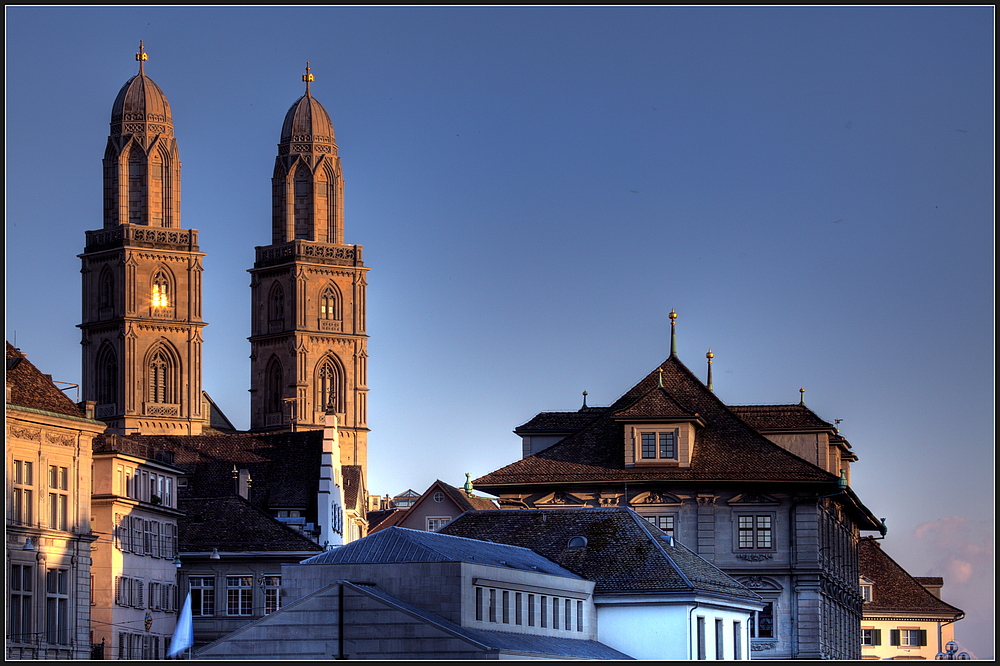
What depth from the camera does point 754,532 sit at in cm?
9331

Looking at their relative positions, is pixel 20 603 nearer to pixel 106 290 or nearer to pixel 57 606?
pixel 57 606

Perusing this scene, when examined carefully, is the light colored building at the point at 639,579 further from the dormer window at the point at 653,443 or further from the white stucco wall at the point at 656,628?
Result: the dormer window at the point at 653,443

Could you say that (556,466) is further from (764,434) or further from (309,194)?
(309,194)

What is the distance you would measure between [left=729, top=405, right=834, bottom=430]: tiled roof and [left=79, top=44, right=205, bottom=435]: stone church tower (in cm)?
6642

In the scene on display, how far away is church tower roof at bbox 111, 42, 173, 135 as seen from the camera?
561 feet

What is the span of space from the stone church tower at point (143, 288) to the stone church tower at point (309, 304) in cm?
865

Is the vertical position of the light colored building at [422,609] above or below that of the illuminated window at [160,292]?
below

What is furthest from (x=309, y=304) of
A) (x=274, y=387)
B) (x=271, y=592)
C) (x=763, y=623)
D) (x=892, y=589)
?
(x=763, y=623)

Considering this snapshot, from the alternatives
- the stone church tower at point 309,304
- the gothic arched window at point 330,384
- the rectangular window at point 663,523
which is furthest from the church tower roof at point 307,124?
the rectangular window at point 663,523

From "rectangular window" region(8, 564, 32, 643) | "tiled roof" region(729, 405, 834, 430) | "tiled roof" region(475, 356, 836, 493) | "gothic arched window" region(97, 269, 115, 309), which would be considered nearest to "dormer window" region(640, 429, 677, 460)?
"tiled roof" region(475, 356, 836, 493)

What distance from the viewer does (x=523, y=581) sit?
77750 mm

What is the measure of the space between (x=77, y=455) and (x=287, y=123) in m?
98.2

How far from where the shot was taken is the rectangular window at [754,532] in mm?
93125

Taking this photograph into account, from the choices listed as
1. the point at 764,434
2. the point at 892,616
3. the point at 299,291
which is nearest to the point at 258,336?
the point at 299,291
